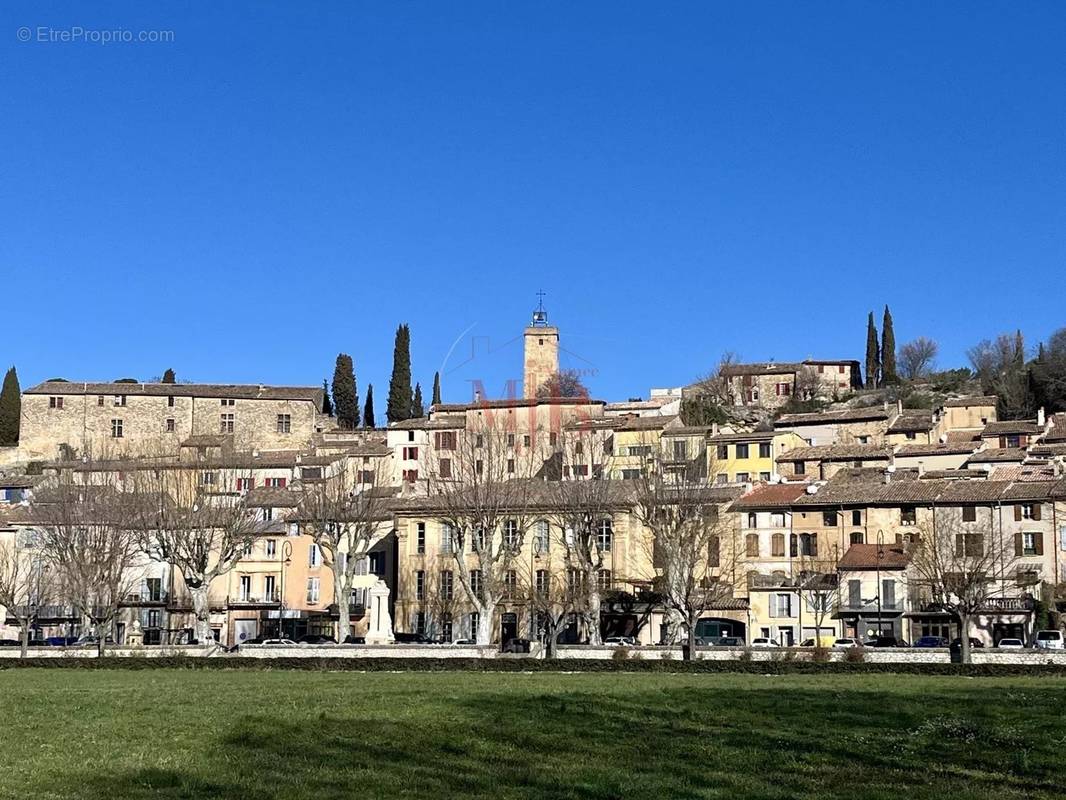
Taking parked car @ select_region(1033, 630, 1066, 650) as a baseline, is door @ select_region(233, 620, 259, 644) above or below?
below

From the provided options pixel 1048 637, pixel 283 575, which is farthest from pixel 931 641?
pixel 283 575

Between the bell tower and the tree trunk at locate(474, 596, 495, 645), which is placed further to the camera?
the bell tower

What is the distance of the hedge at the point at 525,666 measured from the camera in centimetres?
4922

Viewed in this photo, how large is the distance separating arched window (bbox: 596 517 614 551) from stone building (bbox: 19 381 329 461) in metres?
48.6

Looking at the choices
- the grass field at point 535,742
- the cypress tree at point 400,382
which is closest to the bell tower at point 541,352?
the cypress tree at point 400,382

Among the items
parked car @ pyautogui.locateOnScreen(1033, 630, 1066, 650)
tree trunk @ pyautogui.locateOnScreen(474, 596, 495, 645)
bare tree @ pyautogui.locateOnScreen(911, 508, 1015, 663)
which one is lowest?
parked car @ pyautogui.locateOnScreen(1033, 630, 1066, 650)

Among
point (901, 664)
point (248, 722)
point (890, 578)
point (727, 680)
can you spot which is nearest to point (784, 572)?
point (890, 578)

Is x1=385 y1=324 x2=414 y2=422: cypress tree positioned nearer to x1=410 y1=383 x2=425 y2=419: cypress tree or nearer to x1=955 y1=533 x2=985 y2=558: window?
x1=410 y1=383 x2=425 y2=419: cypress tree

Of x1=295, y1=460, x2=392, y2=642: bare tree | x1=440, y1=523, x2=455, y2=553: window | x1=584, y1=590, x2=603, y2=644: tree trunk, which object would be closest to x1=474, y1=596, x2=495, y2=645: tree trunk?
x1=584, y1=590, x2=603, y2=644: tree trunk

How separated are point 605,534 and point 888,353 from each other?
72434 mm

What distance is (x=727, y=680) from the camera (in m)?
45.4

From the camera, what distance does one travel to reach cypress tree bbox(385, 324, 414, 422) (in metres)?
131

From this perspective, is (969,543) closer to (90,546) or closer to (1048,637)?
(1048,637)

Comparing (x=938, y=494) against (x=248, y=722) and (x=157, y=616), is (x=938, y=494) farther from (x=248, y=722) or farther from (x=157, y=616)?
(x=248, y=722)
